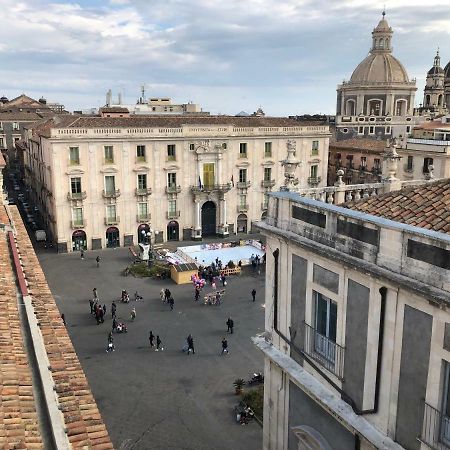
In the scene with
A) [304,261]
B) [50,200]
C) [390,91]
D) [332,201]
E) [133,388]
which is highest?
[390,91]

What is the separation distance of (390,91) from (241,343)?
61150 mm

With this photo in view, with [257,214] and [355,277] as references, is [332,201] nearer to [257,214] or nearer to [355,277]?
[355,277]

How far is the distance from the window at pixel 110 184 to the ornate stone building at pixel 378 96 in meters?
39.7

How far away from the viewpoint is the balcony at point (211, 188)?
171 ft

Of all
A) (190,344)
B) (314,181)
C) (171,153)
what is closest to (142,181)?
(171,153)

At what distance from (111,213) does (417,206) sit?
1597 inches

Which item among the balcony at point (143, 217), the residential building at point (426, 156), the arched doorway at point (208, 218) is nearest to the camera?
the residential building at point (426, 156)

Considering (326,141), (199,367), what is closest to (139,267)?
(199,367)

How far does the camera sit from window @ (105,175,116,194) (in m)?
48.6

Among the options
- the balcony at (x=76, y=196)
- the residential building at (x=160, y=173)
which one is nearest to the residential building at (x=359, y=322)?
the balcony at (x=76, y=196)

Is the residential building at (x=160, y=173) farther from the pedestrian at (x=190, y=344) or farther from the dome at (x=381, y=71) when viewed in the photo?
the dome at (x=381, y=71)

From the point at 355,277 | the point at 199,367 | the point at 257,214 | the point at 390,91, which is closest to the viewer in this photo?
the point at 355,277

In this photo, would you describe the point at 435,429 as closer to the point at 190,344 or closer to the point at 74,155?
the point at 190,344

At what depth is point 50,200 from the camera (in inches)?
1970
